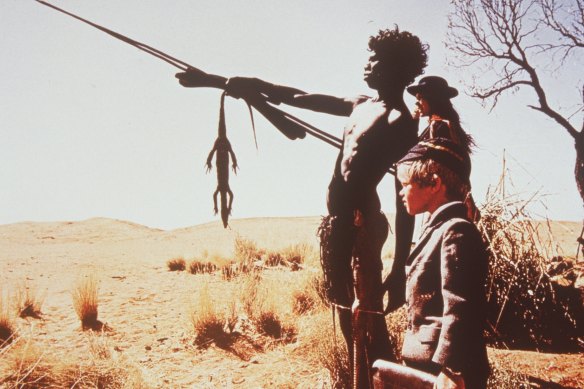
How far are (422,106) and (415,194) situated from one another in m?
1.75

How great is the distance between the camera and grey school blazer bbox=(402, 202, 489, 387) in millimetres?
1212

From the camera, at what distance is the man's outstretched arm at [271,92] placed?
2396 mm

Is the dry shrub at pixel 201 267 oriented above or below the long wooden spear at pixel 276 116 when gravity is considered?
below

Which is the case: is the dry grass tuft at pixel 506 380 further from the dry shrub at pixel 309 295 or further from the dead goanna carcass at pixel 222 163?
the dry shrub at pixel 309 295

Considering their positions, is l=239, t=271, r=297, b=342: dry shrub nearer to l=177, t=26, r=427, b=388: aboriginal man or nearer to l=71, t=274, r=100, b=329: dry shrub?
l=71, t=274, r=100, b=329: dry shrub

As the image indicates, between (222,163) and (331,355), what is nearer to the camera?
(222,163)

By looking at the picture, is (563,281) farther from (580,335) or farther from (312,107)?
(312,107)

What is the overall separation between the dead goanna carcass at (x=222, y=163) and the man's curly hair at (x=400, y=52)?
108 cm

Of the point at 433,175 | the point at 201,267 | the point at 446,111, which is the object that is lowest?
the point at 201,267

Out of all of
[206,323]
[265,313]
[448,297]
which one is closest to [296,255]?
[265,313]

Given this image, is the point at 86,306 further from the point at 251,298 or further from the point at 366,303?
the point at 366,303

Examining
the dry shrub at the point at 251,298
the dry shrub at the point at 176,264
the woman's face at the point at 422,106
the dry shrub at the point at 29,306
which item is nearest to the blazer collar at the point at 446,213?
the woman's face at the point at 422,106

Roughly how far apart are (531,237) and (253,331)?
12.5ft

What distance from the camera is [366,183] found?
197 cm
